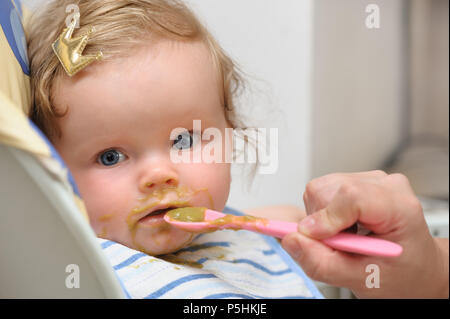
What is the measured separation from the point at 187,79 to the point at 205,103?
5cm

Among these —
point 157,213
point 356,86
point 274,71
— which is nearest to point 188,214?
point 157,213

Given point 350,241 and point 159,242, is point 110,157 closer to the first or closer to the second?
point 159,242

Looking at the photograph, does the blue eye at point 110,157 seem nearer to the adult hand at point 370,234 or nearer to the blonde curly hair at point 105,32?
the blonde curly hair at point 105,32

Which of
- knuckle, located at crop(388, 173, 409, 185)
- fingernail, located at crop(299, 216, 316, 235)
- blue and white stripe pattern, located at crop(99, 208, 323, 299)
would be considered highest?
knuckle, located at crop(388, 173, 409, 185)

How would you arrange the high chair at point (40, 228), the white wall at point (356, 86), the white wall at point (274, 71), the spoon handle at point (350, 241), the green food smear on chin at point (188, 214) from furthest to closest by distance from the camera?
1. the white wall at point (356, 86)
2. the white wall at point (274, 71)
3. the green food smear on chin at point (188, 214)
4. the spoon handle at point (350, 241)
5. the high chair at point (40, 228)

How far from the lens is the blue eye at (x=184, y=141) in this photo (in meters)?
0.64

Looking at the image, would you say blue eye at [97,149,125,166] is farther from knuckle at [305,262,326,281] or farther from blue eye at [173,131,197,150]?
knuckle at [305,262,326,281]

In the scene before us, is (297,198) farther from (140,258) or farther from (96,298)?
(96,298)

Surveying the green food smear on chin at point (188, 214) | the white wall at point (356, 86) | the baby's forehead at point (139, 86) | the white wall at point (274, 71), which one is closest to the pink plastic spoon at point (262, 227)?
the green food smear on chin at point (188, 214)

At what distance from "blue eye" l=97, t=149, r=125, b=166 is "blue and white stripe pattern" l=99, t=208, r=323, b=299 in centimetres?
10

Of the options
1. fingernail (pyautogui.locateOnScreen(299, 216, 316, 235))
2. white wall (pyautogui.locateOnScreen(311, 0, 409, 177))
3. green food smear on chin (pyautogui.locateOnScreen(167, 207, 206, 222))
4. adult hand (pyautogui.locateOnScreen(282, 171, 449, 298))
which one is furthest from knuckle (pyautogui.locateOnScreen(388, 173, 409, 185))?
white wall (pyautogui.locateOnScreen(311, 0, 409, 177))

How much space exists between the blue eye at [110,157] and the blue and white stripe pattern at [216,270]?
3.9 inches

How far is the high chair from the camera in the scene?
34 cm

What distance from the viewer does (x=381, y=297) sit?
589mm
